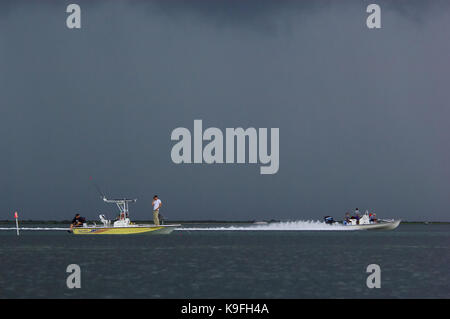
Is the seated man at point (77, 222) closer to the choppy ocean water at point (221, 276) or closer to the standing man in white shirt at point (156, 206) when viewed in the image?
the standing man in white shirt at point (156, 206)

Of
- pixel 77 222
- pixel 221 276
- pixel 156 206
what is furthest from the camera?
pixel 77 222

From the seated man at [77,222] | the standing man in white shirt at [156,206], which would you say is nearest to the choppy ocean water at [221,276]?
the standing man in white shirt at [156,206]

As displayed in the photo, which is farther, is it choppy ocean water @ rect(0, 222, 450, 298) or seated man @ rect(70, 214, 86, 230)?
seated man @ rect(70, 214, 86, 230)

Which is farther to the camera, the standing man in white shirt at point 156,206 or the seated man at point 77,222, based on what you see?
the seated man at point 77,222

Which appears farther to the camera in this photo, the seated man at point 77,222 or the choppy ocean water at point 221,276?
the seated man at point 77,222

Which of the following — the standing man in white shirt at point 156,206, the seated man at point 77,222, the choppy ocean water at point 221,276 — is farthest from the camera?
the seated man at point 77,222

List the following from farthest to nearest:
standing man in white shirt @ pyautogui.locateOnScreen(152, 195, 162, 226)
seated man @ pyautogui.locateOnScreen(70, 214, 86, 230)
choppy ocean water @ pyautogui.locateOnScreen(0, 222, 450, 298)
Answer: seated man @ pyautogui.locateOnScreen(70, 214, 86, 230) → standing man in white shirt @ pyautogui.locateOnScreen(152, 195, 162, 226) → choppy ocean water @ pyautogui.locateOnScreen(0, 222, 450, 298)

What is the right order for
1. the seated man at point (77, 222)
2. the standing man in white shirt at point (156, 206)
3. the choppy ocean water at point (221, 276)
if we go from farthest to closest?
the seated man at point (77, 222) → the standing man in white shirt at point (156, 206) → the choppy ocean water at point (221, 276)

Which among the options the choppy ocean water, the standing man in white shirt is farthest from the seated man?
the choppy ocean water

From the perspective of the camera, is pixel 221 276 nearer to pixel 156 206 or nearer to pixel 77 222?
pixel 156 206

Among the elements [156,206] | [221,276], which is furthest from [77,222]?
[221,276]

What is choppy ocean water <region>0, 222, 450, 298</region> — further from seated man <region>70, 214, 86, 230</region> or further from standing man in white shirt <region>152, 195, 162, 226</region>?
seated man <region>70, 214, 86, 230</region>
